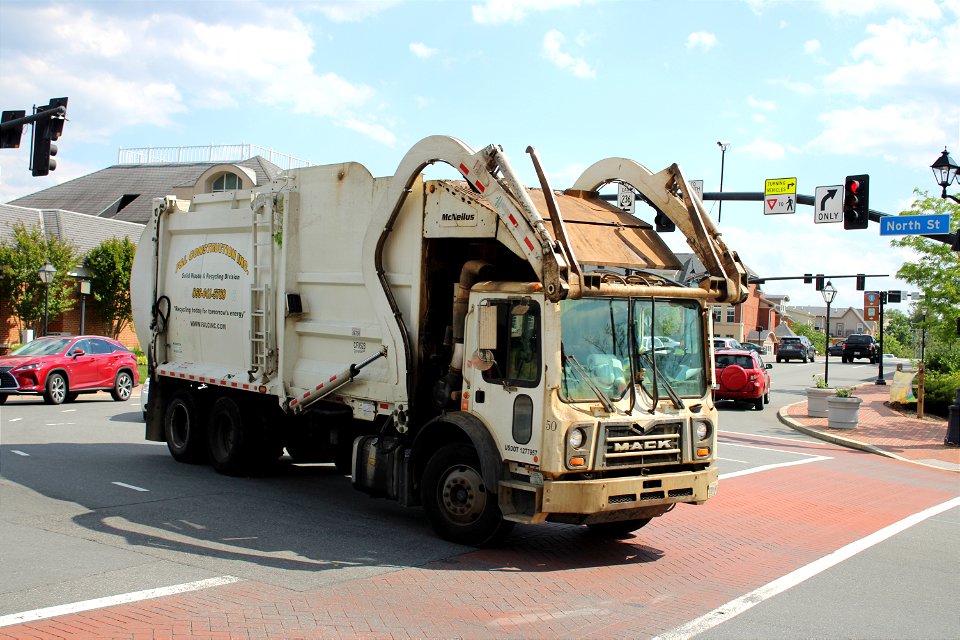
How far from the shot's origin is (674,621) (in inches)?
259

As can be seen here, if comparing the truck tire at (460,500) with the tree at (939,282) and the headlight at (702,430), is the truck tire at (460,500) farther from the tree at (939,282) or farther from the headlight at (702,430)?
the tree at (939,282)

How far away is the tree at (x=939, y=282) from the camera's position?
28.4 metres

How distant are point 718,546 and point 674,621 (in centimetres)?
283

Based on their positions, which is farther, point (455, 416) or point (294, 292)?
point (294, 292)

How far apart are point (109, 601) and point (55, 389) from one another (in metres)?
16.0

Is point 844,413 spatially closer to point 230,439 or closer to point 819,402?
point 819,402

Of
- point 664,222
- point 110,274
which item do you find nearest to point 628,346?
point 664,222

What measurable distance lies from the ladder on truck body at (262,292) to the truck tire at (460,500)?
3014 millimetres

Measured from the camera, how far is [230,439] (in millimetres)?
11836

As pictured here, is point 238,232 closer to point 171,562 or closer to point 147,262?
point 147,262

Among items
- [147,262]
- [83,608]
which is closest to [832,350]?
[147,262]

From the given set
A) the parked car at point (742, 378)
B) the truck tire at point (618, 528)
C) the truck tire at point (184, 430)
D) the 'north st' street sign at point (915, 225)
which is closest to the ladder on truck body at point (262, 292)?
the truck tire at point (184, 430)

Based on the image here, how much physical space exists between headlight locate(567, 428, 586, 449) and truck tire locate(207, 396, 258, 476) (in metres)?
5.24

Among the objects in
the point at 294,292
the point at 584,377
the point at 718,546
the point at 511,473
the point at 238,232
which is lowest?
the point at 718,546
